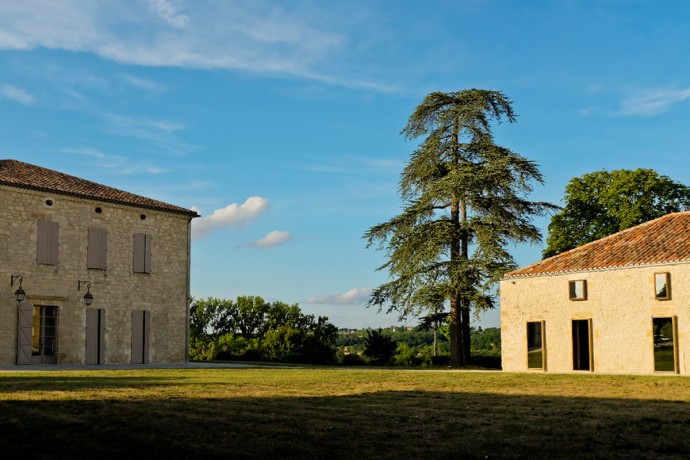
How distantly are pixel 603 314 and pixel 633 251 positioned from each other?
2222 mm

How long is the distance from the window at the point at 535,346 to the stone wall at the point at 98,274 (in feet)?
44.9

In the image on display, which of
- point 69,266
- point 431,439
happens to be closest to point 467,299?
point 69,266

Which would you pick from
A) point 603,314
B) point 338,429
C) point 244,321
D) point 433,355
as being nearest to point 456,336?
point 433,355

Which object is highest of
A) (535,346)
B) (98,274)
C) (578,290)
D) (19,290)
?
(98,274)

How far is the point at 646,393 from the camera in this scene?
48.2 feet

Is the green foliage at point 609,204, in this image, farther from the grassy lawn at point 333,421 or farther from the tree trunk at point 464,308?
the grassy lawn at point 333,421

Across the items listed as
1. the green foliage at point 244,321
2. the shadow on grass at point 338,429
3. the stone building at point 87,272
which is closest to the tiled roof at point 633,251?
the shadow on grass at point 338,429

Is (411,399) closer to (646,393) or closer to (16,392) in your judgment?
(646,393)

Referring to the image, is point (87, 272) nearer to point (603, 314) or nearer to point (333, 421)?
point (603, 314)

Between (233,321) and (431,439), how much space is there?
55569 millimetres

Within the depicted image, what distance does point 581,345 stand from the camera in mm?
25203

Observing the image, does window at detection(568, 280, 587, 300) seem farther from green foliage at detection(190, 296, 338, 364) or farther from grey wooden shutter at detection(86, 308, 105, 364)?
green foliage at detection(190, 296, 338, 364)

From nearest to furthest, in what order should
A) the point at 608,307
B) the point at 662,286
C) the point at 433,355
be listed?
the point at 662,286 → the point at 608,307 → the point at 433,355

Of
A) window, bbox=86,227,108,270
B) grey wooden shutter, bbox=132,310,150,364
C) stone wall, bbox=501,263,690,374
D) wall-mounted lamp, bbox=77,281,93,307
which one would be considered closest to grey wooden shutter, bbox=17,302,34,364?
wall-mounted lamp, bbox=77,281,93,307
